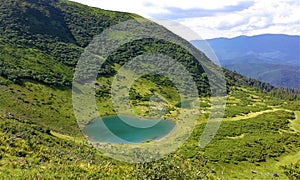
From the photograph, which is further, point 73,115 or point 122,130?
point 73,115

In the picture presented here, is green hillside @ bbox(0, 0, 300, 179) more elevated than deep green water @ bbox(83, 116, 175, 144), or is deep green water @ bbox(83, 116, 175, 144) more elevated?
green hillside @ bbox(0, 0, 300, 179)

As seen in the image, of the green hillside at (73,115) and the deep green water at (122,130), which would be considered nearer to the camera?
the green hillside at (73,115)

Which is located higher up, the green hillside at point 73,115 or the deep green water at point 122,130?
the green hillside at point 73,115

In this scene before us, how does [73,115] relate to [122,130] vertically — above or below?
below

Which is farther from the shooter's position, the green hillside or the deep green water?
the deep green water
